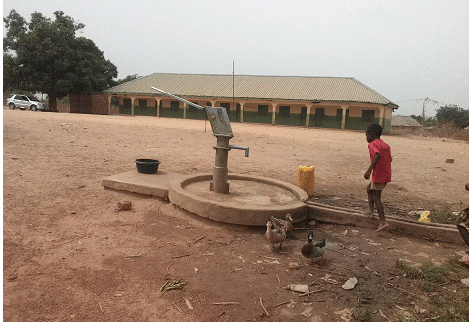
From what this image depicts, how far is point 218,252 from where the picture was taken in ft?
11.5

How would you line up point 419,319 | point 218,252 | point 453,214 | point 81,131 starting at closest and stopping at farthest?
point 419,319 < point 218,252 < point 453,214 < point 81,131

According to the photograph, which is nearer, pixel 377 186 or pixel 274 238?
pixel 274 238

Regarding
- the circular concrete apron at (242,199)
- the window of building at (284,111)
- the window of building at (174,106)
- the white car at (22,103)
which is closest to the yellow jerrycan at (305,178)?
the circular concrete apron at (242,199)

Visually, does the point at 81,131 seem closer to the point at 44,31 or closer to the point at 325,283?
the point at 325,283

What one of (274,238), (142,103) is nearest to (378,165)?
(274,238)

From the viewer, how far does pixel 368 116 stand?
25.7 meters

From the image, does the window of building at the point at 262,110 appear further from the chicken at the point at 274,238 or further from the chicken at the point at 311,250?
the chicken at the point at 311,250

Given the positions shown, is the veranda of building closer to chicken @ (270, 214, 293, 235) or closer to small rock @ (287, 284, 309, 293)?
chicken @ (270, 214, 293, 235)

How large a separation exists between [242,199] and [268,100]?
21931 mm

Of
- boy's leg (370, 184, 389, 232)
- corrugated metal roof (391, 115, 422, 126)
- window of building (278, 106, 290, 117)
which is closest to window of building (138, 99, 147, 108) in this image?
window of building (278, 106, 290, 117)

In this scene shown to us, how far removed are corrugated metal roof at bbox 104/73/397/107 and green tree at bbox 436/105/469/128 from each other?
2057 cm

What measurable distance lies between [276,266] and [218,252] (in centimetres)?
62

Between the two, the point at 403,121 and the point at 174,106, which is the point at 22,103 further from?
the point at 403,121

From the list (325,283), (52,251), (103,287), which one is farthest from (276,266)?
(52,251)
